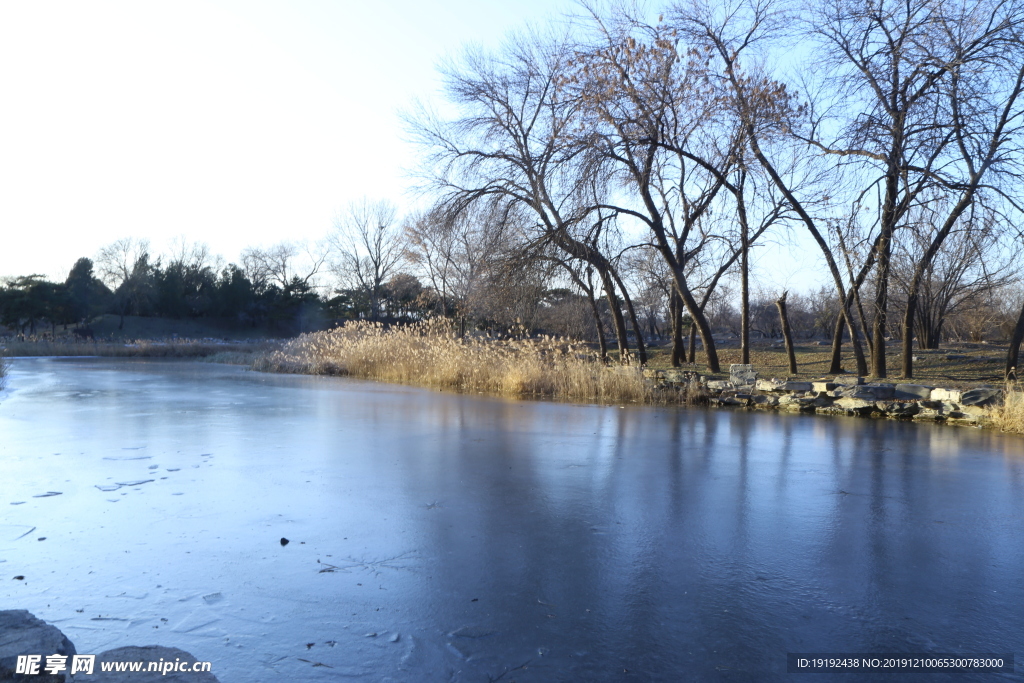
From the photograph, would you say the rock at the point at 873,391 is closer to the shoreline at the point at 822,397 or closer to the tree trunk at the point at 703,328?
the shoreline at the point at 822,397

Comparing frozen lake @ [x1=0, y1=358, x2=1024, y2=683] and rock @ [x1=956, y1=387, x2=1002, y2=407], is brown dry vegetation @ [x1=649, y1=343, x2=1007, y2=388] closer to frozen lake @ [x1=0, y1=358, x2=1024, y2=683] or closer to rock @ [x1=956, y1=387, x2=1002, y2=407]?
rock @ [x1=956, y1=387, x2=1002, y2=407]

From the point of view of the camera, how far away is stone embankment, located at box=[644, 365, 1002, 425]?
1076 cm

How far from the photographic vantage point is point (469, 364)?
55.0 feet

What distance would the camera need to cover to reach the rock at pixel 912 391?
11297 millimetres

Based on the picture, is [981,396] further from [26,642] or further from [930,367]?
[26,642]

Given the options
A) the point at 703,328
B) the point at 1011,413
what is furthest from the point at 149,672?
the point at 703,328

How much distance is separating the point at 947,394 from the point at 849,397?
142cm

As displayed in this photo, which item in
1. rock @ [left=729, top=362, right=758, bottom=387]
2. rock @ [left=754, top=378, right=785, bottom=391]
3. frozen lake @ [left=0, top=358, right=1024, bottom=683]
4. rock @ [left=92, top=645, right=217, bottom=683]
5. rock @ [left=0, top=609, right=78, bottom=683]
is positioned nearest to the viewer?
rock @ [left=0, top=609, right=78, bottom=683]

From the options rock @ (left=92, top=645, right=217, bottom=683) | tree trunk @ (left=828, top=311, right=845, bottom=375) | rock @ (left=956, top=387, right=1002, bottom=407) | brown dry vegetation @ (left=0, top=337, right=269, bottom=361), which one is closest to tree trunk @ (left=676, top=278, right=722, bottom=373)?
tree trunk @ (left=828, top=311, right=845, bottom=375)

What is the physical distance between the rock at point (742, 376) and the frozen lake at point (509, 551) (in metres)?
4.95

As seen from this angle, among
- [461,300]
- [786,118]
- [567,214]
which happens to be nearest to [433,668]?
[567,214]

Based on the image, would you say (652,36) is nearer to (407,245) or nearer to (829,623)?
(829,623)

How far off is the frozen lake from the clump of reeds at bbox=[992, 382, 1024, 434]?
5.02ft

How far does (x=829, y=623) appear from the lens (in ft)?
10.4
